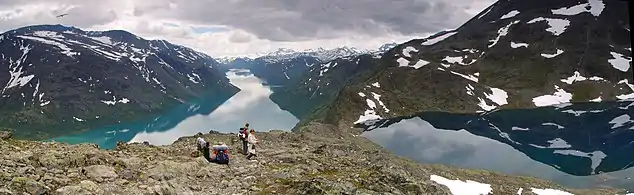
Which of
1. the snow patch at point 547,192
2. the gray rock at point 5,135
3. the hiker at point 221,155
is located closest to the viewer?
the gray rock at point 5,135

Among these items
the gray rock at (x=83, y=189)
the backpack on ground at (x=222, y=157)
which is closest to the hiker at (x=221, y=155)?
the backpack on ground at (x=222, y=157)

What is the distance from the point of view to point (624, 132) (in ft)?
508

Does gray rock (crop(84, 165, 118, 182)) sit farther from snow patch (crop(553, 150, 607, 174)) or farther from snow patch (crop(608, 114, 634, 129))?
snow patch (crop(608, 114, 634, 129))

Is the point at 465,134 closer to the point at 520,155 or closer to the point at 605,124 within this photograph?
the point at 520,155

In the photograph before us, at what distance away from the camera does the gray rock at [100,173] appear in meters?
23.2

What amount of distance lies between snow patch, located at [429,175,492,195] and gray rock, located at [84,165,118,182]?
1786 inches

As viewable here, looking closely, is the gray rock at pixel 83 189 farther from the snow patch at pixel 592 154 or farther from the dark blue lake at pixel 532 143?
the snow patch at pixel 592 154

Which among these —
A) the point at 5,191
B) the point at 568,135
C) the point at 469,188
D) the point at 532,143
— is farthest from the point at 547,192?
the point at 568,135

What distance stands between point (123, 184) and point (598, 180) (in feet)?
331

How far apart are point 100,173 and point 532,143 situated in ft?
461

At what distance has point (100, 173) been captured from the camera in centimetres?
2367

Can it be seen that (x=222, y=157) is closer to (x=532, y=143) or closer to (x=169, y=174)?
(x=169, y=174)

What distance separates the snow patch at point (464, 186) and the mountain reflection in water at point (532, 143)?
39.8 meters

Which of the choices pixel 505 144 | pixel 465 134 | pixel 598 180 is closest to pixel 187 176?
pixel 598 180
